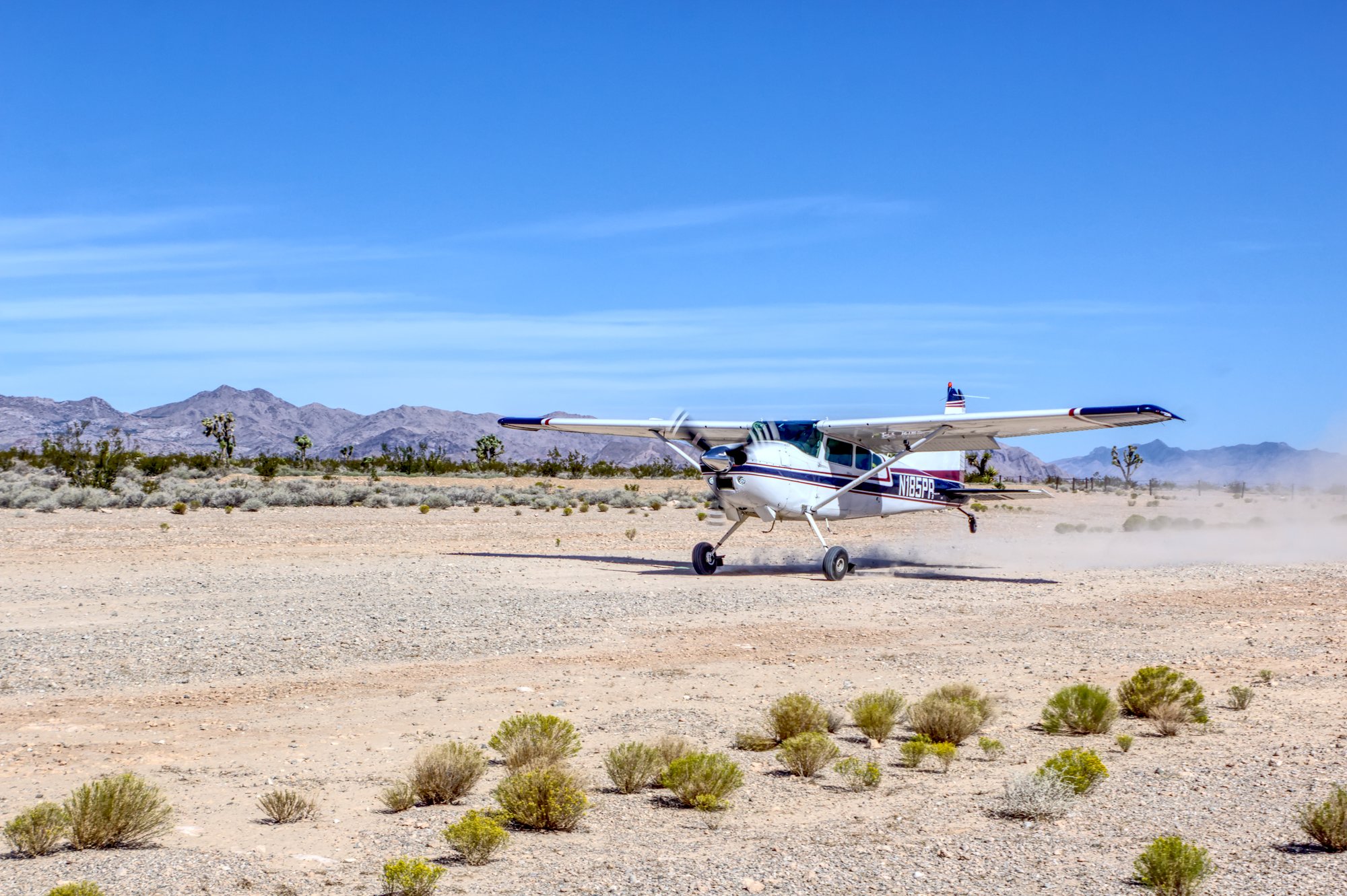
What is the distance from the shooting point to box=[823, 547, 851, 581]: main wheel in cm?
2147

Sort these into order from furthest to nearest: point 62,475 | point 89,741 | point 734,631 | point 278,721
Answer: point 62,475 → point 734,631 → point 278,721 → point 89,741

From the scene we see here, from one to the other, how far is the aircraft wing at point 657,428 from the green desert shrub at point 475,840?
54.8ft

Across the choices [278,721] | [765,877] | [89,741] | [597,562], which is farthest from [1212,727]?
[597,562]

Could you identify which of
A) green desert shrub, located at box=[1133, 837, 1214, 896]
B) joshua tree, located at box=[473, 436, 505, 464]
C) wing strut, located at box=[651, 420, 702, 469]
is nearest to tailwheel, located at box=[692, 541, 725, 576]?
wing strut, located at box=[651, 420, 702, 469]

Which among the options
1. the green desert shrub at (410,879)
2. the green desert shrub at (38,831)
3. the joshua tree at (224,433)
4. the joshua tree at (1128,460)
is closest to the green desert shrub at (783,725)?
the green desert shrub at (410,879)

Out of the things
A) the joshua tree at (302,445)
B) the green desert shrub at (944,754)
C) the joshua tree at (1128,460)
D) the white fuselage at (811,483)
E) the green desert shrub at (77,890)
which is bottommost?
the green desert shrub at (77,890)

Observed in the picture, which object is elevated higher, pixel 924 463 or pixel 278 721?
pixel 924 463

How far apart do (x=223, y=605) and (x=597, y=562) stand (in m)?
9.61

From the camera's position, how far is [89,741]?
8844mm

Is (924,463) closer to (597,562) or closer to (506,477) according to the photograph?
(597,562)

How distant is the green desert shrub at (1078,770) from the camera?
759 cm

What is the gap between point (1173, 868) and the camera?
5.66 metres

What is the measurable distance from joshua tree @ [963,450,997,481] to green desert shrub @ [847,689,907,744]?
74593mm

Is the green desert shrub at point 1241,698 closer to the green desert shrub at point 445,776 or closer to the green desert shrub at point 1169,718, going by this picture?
the green desert shrub at point 1169,718
